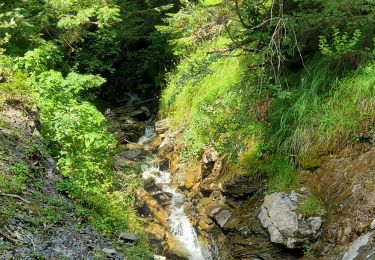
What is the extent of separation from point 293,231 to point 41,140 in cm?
399

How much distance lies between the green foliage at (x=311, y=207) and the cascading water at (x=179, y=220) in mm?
1885

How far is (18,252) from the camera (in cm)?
392

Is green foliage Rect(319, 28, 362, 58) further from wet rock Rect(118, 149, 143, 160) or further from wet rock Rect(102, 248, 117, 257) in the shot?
wet rock Rect(118, 149, 143, 160)

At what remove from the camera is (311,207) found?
5.73 meters

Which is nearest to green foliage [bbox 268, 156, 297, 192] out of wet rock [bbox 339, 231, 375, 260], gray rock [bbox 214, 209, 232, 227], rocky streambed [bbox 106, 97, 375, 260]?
rocky streambed [bbox 106, 97, 375, 260]

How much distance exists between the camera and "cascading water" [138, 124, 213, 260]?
7.04 m

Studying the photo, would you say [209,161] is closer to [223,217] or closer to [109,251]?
[223,217]

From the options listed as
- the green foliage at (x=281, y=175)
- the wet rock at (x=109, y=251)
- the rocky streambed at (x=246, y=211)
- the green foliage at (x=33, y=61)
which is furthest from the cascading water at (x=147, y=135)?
the wet rock at (x=109, y=251)

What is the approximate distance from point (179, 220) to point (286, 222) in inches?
99.2

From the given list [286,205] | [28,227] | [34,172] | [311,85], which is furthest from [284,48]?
[28,227]

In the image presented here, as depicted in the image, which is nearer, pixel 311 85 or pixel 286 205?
pixel 286 205

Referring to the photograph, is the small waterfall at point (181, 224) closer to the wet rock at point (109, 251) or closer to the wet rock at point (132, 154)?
the wet rock at point (132, 154)

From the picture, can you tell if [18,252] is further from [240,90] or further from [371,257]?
[240,90]

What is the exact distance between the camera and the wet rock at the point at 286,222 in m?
5.60
